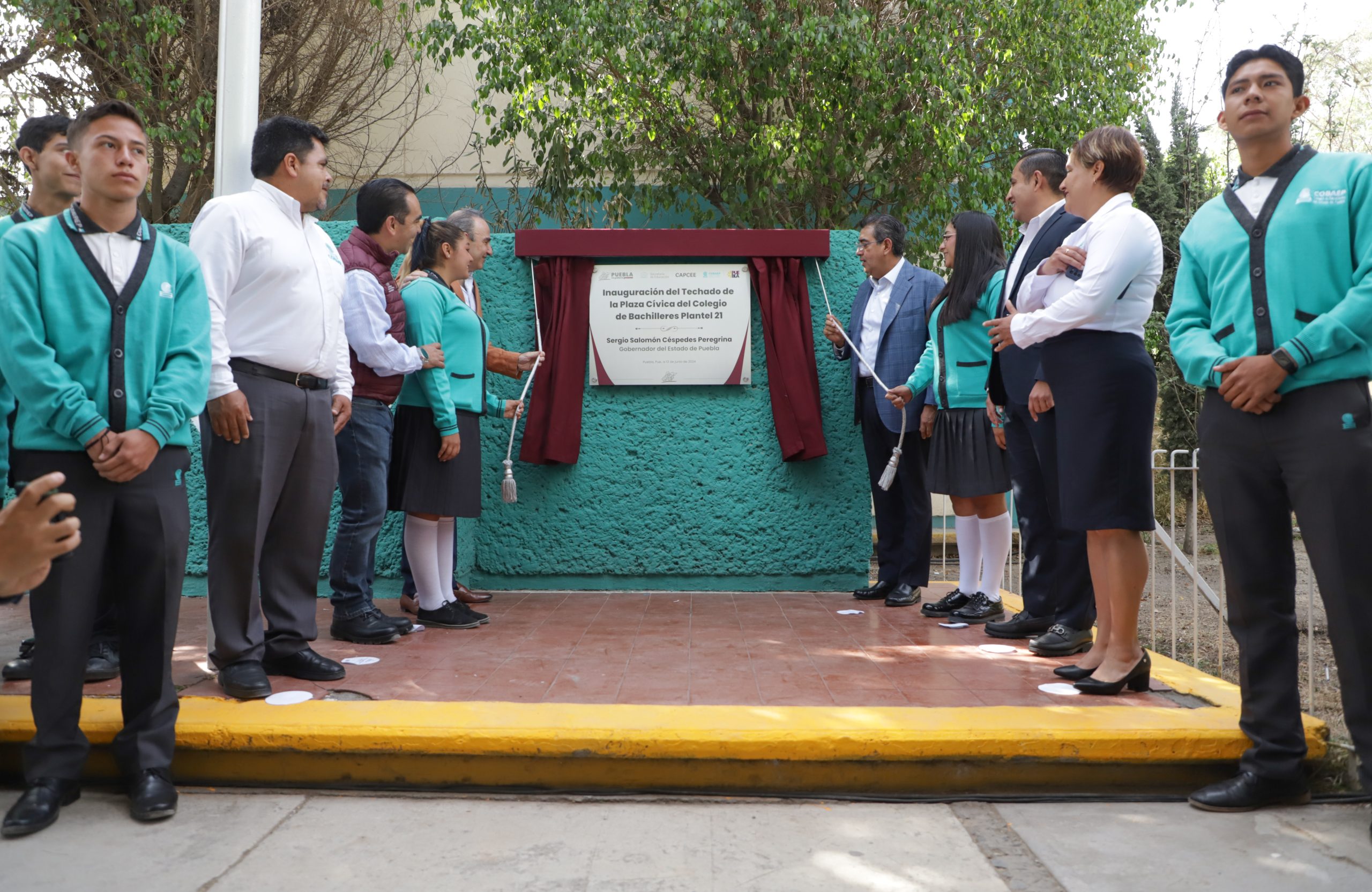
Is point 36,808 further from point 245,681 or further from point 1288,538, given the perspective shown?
point 1288,538

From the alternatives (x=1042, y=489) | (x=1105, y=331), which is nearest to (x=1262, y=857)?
(x=1105, y=331)

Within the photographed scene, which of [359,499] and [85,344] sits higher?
[85,344]

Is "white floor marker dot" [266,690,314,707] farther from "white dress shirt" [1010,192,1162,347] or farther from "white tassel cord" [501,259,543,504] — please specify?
"white dress shirt" [1010,192,1162,347]

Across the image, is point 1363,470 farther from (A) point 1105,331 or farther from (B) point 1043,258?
(B) point 1043,258

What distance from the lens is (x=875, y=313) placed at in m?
5.50

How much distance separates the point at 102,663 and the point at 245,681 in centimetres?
74

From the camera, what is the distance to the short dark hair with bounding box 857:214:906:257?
536 centimetres

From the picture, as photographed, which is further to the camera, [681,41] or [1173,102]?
[1173,102]

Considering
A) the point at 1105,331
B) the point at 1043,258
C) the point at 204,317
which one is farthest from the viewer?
the point at 1043,258

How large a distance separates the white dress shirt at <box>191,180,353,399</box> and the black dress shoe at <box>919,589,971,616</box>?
3.07 meters

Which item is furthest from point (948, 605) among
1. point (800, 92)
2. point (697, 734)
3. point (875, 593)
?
point (800, 92)

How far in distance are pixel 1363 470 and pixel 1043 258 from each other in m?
1.72

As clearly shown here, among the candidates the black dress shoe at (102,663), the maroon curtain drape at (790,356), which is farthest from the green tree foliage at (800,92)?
the black dress shoe at (102,663)

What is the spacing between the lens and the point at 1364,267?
8.14 ft
